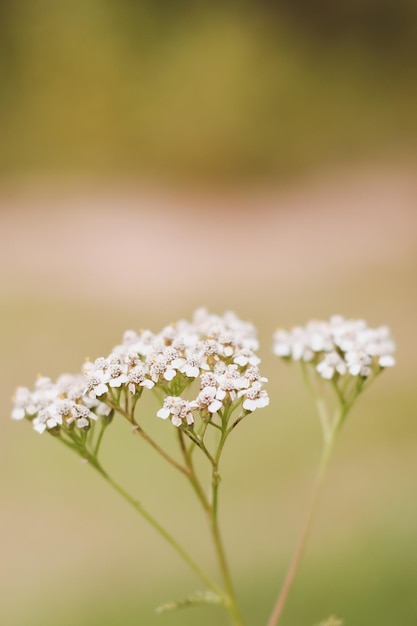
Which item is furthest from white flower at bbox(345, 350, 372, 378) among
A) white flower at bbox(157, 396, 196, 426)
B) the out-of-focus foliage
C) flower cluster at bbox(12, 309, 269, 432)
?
the out-of-focus foliage

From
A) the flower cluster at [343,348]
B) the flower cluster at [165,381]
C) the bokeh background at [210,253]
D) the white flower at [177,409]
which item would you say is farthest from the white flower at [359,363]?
the bokeh background at [210,253]

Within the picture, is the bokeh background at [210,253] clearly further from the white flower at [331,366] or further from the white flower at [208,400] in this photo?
the white flower at [208,400]

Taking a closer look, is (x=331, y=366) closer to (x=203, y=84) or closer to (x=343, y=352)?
(x=343, y=352)

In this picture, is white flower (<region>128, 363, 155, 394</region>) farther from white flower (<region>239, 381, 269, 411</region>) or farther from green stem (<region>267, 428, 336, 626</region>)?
green stem (<region>267, 428, 336, 626</region>)

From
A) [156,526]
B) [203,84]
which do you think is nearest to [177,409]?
[156,526]

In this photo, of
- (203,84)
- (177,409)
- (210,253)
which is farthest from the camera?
(203,84)

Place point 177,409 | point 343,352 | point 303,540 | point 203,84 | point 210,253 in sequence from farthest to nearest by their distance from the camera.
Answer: point 203,84 < point 210,253 < point 343,352 < point 303,540 < point 177,409
